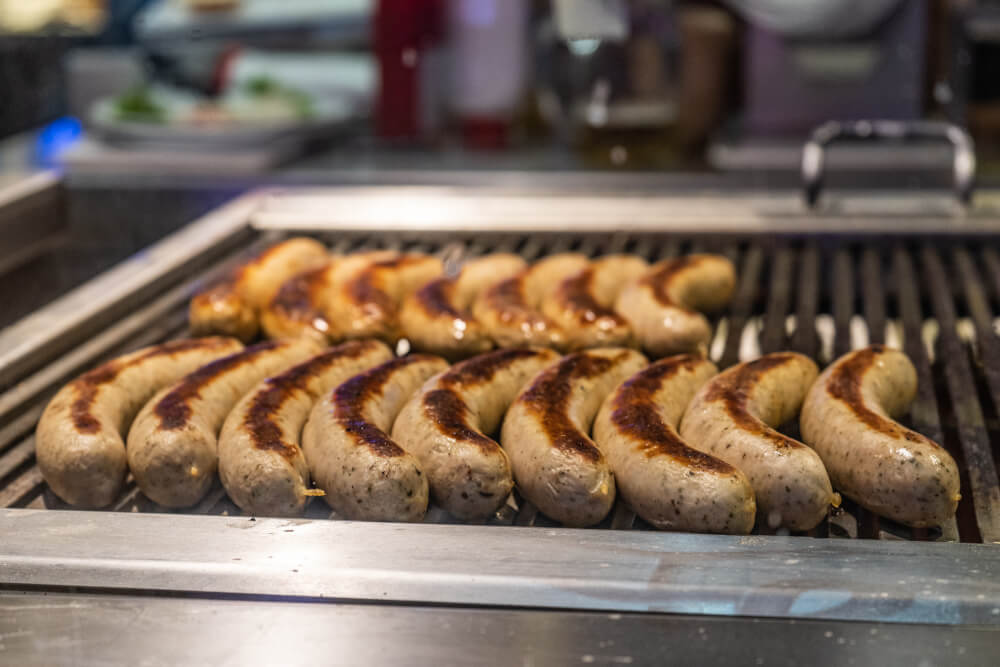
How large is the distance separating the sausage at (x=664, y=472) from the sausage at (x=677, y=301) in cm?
36

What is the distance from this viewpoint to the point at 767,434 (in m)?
1.73

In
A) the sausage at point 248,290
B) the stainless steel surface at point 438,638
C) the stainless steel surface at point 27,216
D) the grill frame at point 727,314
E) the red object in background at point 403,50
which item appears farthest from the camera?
the red object in background at point 403,50

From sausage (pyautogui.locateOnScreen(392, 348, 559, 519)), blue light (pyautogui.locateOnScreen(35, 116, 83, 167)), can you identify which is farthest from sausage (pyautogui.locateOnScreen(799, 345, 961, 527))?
blue light (pyautogui.locateOnScreen(35, 116, 83, 167))

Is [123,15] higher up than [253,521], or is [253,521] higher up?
[123,15]

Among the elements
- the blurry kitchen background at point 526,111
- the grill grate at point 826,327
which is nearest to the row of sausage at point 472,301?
the grill grate at point 826,327

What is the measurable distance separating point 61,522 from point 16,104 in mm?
4590

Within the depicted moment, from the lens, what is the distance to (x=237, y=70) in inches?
197

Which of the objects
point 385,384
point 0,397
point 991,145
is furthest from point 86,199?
point 991,145

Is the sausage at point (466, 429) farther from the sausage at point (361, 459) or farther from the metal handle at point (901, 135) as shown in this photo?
the metal handle at point (901, 135)

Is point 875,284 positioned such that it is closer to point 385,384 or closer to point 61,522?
point 385,384

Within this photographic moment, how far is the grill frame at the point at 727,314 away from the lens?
1466 millimetres

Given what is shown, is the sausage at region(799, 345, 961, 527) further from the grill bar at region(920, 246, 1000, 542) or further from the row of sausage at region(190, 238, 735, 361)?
the row of sausage at region(190, 238, 735, 361)

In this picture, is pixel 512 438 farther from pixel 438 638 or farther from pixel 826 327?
pixel 826 327

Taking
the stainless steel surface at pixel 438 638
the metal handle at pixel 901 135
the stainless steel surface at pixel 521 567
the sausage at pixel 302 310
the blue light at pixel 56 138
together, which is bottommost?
the stainless steel surface at pixel 438 638
